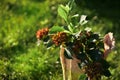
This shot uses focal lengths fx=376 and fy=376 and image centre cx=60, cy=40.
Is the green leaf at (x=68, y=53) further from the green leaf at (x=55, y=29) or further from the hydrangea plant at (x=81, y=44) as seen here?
the green leaf at (x=55, y=29)

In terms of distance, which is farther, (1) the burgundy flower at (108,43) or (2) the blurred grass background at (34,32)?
(2) the blurred grass background at (34,32)

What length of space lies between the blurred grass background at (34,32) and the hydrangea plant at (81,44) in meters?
0.43

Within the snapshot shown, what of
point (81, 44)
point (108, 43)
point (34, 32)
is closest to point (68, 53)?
point (81, 44)

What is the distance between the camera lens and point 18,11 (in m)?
6.27

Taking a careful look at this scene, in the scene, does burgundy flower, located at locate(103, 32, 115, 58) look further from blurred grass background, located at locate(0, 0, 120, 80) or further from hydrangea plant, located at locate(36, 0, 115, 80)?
blurred grass background, located at locate(0, 0, 120, 80)

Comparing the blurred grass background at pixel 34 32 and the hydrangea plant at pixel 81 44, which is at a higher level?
the blurred grass background at pixel 34 32

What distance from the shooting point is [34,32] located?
5648 millimetres

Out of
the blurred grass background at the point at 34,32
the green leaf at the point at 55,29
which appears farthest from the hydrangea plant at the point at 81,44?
the blurred grass background at the point at 34,32

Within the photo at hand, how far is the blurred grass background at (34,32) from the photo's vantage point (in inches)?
179

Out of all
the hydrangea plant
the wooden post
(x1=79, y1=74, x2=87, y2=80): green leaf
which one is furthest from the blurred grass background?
(x1=79, y1=74, x2=87, y2=80): green leaf

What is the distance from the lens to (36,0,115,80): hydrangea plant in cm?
358

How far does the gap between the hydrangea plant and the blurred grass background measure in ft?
1.42

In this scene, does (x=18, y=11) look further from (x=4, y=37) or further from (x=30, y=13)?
(x=4, y=37)

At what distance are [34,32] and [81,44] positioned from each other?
6.66ft
